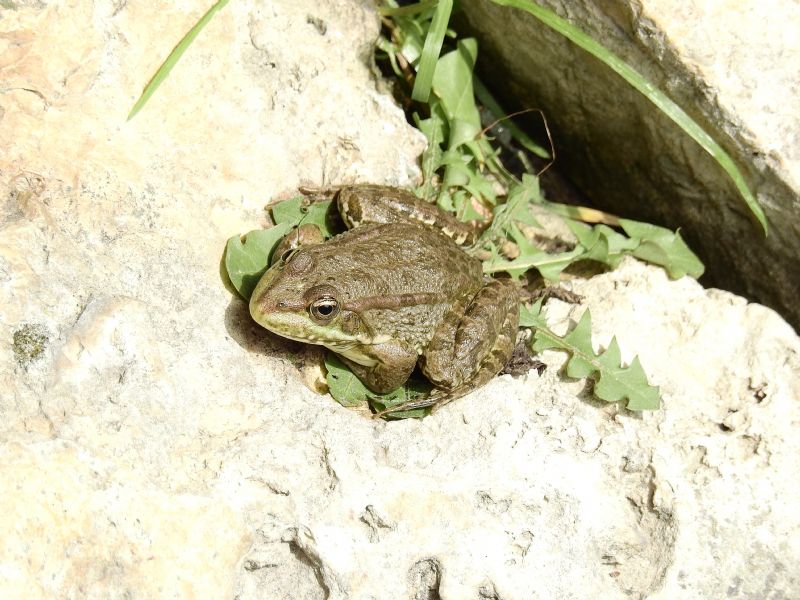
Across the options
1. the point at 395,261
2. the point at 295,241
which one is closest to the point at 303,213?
the point at 295,241

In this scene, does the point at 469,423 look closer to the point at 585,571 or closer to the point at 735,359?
the point at 585,571

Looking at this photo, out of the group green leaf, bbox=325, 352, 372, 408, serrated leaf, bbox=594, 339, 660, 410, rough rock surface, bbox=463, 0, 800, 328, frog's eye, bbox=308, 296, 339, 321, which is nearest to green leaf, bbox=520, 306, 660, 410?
serrated leaf, bbox=594, 339, 660, 410

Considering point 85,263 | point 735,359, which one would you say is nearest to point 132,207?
point 85,263

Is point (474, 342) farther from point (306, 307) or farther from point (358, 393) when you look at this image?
point (306, 307)

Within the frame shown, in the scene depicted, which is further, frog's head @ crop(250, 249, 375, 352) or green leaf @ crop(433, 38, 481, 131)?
green leaf @ crop(433, 38, 481, 131)

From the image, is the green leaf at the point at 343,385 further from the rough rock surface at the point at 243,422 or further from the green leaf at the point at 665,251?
the green leaf at the point at 665,251

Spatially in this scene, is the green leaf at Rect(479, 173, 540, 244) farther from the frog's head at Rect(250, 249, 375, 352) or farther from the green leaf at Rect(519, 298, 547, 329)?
the frog's head at Rect(250, 249, 375, 352)

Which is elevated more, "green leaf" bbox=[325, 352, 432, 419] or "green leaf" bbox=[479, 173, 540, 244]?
"green leaf" bbox=[479, 173, 540, 244]
